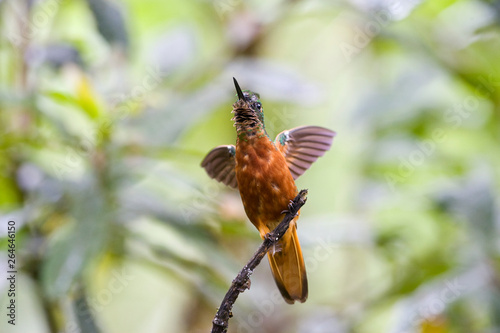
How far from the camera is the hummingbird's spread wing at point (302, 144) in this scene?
43.7 inches

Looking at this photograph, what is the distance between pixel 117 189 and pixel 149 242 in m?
0.24

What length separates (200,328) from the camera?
2670mm

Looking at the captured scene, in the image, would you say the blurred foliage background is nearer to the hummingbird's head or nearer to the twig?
the hummingbird's head

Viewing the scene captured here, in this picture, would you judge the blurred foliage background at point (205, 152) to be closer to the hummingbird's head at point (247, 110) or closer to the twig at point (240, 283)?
the hummingbird's head at point (247, 110)

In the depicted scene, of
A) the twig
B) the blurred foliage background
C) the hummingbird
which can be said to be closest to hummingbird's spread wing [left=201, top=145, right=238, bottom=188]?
the hummingbird

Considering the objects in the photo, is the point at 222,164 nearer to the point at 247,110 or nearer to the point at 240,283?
the point at 247,110

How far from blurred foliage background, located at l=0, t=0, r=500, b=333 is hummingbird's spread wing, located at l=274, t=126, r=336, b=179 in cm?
50

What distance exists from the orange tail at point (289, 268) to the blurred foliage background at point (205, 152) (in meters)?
0.54

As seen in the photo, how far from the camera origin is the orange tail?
111cm

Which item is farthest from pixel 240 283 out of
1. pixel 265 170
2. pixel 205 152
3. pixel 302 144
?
pixel 205 152

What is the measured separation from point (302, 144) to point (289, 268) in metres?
0.25

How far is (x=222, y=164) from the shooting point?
119cm

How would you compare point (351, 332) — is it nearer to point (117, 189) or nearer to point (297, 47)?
point (117, 189)

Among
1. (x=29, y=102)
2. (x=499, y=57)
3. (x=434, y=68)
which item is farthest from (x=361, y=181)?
(x=29, y=102)
